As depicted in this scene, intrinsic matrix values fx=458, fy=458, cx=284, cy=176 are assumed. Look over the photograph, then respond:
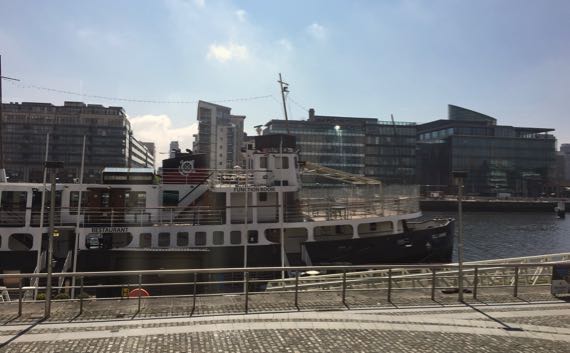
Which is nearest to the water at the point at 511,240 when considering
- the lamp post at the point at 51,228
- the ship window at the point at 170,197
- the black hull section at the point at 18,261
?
the ship window at the point at 170,197

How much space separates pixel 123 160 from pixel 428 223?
127m

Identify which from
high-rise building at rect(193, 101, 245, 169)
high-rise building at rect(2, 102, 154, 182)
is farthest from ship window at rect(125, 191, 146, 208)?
high-rise building at rect(2, 102, 154, 182)

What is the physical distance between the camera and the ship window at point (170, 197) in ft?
82.4

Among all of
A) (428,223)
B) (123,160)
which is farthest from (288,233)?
(123,160)

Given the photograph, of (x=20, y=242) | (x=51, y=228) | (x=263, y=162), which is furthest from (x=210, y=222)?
(x=51, y=228)

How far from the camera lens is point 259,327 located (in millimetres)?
9227

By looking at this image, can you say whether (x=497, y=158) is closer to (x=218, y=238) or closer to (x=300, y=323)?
(x=218, y=238)

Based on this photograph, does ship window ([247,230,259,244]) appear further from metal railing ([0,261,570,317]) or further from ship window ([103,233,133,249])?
ship window ([103,233,133,249])

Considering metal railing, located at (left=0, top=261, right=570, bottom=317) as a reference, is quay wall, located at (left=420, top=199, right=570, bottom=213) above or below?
above

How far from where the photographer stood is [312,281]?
691 inches

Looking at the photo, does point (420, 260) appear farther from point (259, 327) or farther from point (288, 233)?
point (259, 327)

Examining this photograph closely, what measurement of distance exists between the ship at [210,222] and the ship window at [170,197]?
0.05 meters

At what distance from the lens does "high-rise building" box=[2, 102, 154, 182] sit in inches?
5212

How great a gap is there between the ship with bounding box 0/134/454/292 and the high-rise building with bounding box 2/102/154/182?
→ 114 metres
